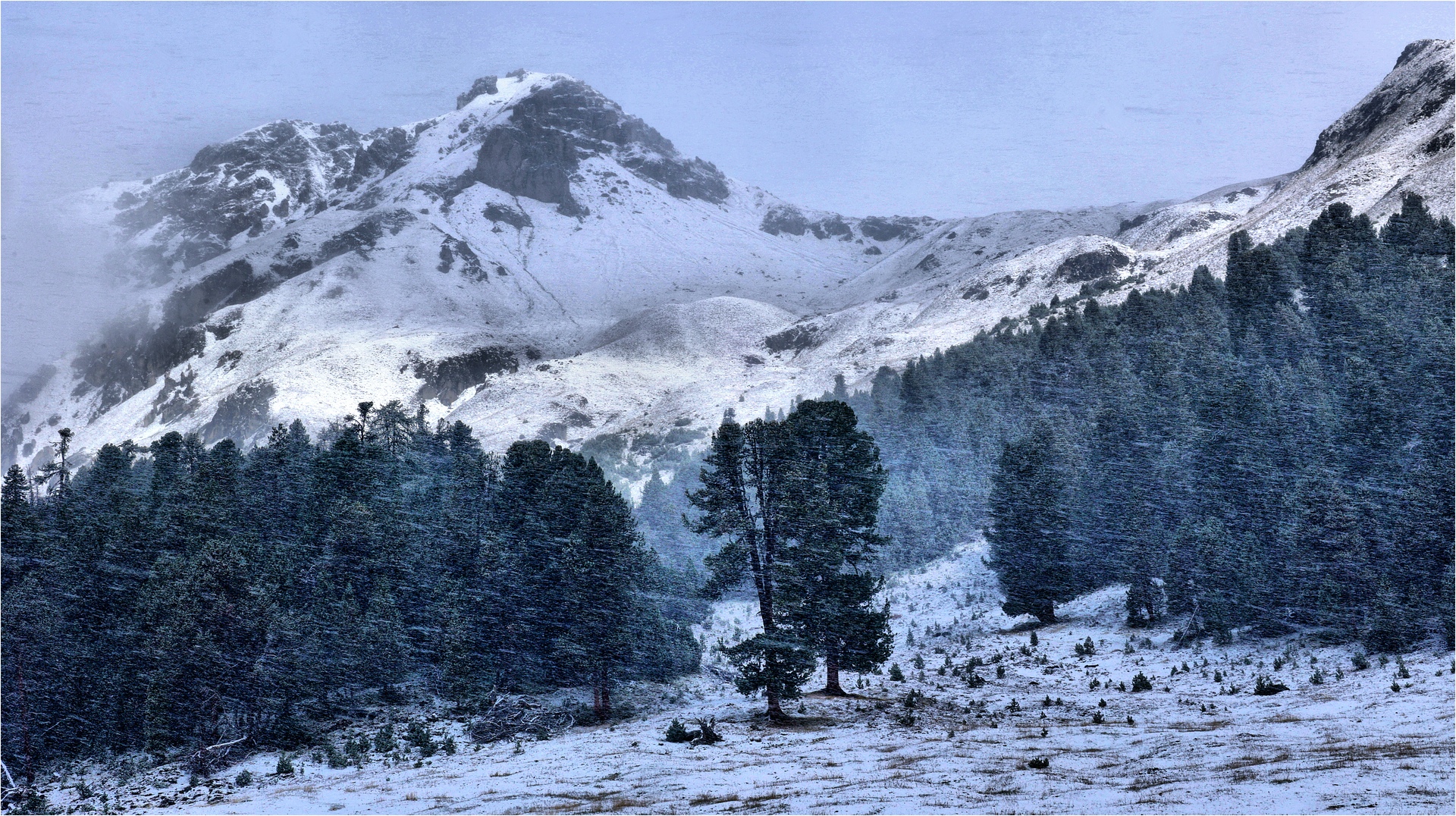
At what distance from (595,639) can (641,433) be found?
4094 inches

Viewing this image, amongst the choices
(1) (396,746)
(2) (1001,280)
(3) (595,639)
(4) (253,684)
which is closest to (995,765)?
(3) (595,639)

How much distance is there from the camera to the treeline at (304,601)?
3484 centimetres

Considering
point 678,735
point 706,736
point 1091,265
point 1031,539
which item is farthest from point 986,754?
point 1091,265

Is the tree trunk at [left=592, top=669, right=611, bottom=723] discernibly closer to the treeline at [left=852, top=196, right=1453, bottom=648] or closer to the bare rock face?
the treeline at [left=852, top=196, right=1453, bottom=648]

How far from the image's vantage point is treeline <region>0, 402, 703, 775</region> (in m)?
34.8

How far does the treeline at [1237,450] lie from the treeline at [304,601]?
78.0 ft

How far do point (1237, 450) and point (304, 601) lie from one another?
4835cm

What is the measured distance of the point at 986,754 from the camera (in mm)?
24312

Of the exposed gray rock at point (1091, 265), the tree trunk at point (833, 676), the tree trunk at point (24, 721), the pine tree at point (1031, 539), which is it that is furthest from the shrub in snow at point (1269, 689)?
the exposed gray rock at point (1091, 265)

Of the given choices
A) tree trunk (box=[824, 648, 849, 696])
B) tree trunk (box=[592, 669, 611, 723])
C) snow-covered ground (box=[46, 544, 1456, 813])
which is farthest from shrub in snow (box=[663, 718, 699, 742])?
tree trunk (box=[592, 669, 611, 723])

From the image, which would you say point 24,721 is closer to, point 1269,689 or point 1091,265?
point 1269,689

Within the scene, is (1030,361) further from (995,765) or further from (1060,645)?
(995,765)

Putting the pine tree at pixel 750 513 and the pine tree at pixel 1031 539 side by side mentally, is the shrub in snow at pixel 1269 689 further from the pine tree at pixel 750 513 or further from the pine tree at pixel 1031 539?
the pine tree at pixel 1031 539

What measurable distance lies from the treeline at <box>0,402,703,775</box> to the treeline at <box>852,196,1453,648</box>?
23785 mm
